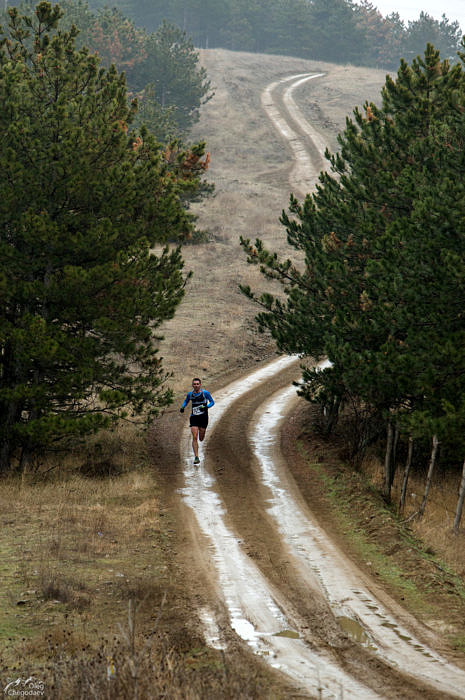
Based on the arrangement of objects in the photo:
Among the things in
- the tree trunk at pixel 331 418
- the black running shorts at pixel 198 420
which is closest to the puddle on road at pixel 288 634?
the black running shorts at pixel 198 420

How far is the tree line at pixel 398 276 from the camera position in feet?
41.8

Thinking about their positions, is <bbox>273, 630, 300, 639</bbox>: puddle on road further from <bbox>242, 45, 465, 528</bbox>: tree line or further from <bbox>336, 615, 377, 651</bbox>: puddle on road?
<bbox>242, 45, 465, 528</bbox>: tree line

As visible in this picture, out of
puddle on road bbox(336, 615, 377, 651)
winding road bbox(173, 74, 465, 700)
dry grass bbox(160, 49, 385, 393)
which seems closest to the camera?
winding road bbox(173, 74, 465, 700)

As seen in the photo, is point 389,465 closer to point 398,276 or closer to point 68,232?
point 398,276

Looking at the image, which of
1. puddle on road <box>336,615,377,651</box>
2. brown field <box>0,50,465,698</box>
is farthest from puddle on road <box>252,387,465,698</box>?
brown field <box>0,50,465,698</box>

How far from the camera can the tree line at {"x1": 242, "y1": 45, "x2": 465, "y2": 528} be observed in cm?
1275

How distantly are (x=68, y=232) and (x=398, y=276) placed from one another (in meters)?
7.85

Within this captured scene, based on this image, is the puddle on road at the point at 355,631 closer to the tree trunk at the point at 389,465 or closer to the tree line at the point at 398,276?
the tree line at the point at 398,276

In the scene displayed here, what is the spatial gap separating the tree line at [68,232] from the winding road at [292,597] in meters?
3.36

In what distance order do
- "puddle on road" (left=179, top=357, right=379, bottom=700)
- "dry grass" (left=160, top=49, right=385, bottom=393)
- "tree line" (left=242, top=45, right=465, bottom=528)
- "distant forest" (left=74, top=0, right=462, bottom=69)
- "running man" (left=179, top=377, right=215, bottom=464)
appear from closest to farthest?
"puddle on road" (left=179, top=357, right=379, bottom=700) < "tree line" (left=242, top=45, right=465, bottom=528) < "running man" (left=179, top=377, right=215, bottom=464) < "dry grass" (left=160, top=49, right=385, bottom=393) < "distant forest" (left=74, top=0, right=462, bottom=69)

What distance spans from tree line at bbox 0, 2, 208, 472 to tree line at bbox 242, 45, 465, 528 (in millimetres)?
4212

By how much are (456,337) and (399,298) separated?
1.59 m

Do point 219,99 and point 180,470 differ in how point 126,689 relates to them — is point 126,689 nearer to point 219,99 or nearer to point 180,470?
point 180,470

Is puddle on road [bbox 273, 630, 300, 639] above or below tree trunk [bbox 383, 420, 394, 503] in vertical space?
above
